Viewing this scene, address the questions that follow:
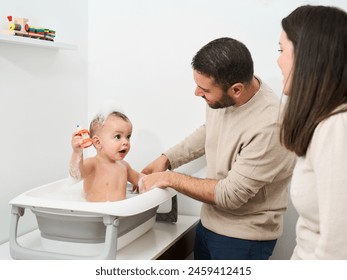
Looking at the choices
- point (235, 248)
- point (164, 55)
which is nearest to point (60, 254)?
point (235, 248)

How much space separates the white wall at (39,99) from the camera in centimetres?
171

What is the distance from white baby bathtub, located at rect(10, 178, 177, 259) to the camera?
1354 millimetres

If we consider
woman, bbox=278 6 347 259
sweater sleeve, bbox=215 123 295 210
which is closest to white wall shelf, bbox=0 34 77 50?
sweater sleeve, bbox=215 123 295 210

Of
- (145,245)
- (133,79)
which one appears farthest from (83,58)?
(145,245)

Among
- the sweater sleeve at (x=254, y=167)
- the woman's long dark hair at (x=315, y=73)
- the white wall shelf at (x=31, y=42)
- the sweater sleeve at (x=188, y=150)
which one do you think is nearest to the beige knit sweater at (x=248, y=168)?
the sweater sleeve at (x=254, y=167)

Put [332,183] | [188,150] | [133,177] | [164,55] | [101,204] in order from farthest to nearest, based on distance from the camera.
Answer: [164,55], [188,150], [133,177], [101,204], [332,183]

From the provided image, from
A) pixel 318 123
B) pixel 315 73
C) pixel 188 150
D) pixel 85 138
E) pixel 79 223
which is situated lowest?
pixel 79 223

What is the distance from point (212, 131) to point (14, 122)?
30.3 inches

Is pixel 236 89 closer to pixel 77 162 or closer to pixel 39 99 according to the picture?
pixel 77 162

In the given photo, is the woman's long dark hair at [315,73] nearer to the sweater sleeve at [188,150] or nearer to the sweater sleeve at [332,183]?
the sweater sleeve at [332,183]

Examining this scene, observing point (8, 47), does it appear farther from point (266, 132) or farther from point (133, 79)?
point (266, 132)

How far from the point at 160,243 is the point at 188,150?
1.39ft

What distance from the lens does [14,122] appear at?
5.72 ft

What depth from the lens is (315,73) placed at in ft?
3.31
